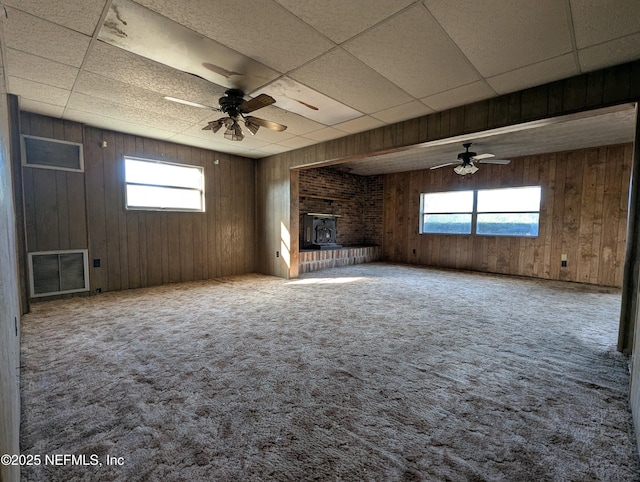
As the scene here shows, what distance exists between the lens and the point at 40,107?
3529 mm

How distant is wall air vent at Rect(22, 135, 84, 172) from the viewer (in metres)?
3.73

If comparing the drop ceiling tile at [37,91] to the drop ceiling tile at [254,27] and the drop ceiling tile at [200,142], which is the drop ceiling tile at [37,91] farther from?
the drop ceiling tile at [254,27]

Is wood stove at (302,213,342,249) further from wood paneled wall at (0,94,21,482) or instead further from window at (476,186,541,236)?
wood paneled wall at (0,94,21,482)

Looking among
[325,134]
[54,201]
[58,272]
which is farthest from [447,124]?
[58,272]

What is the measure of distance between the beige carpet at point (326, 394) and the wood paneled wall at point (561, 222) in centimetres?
251

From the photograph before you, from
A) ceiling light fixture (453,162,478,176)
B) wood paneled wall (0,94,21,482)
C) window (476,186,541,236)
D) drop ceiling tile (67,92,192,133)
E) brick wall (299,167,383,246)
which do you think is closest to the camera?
wood paneled wall (0,94,21,482)

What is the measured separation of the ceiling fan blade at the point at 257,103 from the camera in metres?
2.60

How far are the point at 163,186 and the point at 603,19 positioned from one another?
18.4 feet

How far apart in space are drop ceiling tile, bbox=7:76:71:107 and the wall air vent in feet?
2.44

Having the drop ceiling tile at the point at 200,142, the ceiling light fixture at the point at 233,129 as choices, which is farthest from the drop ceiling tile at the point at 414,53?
the drop ceiling tile at the point at 200,142

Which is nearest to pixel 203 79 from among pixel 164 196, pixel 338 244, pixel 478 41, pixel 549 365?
pixel 478 41

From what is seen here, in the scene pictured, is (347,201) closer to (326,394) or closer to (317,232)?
(317,232)

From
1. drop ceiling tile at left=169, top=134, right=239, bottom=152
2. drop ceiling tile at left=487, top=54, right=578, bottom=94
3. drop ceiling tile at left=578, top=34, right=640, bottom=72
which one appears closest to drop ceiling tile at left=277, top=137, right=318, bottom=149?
drop ceiling tile at left=169, top=134, right=239, bottom=152

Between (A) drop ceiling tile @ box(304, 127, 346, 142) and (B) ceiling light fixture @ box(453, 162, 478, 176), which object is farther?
(B) ceiling light fixture @ box(453, 162, 478, 176)
